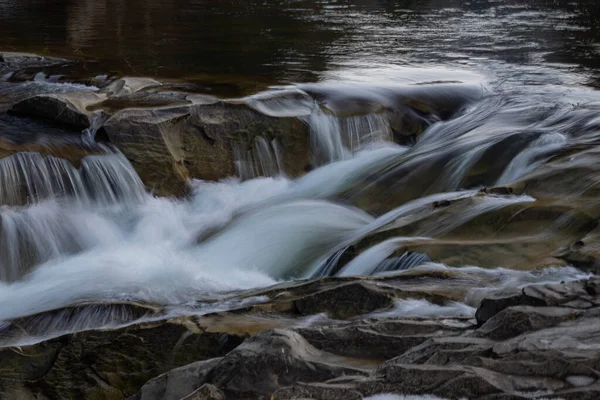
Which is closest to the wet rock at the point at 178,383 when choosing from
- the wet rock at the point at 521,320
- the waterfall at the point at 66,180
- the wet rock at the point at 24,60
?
the wet rock at the point at 521,320

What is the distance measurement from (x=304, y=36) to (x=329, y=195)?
9.54 metres

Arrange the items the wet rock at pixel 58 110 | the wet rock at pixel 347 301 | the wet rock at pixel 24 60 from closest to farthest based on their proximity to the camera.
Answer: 1. the wet rock at pixel 347 301
2. the wet rock at pixel 58 110
3. the wet rock at pixel 24 60

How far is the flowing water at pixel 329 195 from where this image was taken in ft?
22.5

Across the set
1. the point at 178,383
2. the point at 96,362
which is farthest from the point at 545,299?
the point at 96,362

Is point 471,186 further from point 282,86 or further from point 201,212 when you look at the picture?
point 282,86

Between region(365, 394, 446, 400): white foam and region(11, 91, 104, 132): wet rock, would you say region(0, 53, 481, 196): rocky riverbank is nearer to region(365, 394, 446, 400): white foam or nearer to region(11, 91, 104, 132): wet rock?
region(11, 91, 104, 132): wet rock

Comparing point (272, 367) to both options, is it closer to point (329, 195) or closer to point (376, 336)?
point (376, 336)

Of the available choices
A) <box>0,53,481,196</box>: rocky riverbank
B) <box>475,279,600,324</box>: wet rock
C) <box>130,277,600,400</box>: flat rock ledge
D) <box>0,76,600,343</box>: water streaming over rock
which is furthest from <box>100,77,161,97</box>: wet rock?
<box>475,279,600,324</box>: wet rock

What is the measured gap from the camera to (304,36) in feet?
61.1

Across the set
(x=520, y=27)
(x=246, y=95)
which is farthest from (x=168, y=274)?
(x=520, y=27)

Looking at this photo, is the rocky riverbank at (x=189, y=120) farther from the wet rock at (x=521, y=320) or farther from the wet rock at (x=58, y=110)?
the wet rock at (x=521, y=320)

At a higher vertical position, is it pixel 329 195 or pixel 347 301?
pixel 347 301

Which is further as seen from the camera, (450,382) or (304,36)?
(304,36)

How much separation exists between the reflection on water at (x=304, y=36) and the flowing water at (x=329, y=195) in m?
0.13
